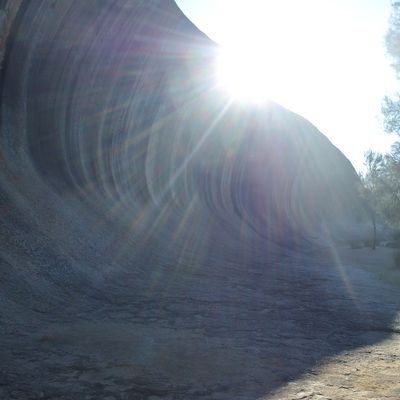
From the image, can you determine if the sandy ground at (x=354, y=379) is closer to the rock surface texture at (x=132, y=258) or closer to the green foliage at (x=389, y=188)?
the rock surface texture at (x=132, y=258)

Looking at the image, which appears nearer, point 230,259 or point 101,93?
point 101,93

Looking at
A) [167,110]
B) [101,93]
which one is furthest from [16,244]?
[167,110]

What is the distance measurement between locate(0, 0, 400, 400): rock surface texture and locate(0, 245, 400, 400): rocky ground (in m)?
0.03

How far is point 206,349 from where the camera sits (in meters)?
5.98

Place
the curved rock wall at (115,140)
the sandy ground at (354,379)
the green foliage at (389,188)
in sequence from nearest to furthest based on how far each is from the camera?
the sandy ground at (354,379) → the curved rock wall at (115,140) → the green foliage at (389,188)

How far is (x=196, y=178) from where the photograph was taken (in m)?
26.7


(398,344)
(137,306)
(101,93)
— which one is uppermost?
(101,93)

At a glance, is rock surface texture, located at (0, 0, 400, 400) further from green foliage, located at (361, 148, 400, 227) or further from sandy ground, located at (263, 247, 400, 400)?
green foliage, located at (361, 148, 400, 227)

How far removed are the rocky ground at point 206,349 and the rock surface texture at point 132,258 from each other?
29 millimetres

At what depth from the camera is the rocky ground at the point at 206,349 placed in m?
4.53

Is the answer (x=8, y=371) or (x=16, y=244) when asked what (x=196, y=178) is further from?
(x=8, y=371)

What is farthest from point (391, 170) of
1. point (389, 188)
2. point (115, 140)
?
point (115, 140)

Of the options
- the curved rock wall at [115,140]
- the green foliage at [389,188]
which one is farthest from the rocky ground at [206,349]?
the green foliage at [389,188]

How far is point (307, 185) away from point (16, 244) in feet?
143
